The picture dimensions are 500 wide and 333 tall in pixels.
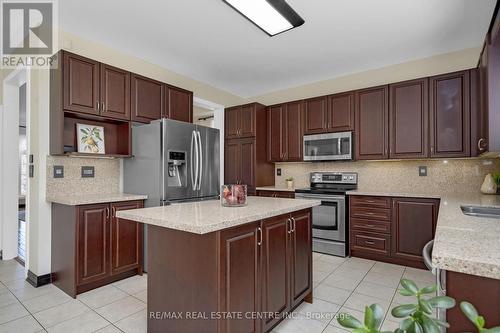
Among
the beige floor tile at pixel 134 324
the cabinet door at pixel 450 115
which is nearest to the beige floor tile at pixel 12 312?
the beige floor tile at pixel 134 324

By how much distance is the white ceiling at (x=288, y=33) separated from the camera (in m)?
2.53

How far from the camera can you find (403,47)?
3.33 metres

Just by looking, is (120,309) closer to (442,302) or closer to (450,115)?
(442,302)

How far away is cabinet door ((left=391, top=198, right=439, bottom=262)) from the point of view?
121 inches

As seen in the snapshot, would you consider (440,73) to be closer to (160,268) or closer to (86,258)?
(160,268)

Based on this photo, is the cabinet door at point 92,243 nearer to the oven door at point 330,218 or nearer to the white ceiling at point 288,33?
the white ceiling at point 288,33

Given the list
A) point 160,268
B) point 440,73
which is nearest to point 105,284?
point 160,268

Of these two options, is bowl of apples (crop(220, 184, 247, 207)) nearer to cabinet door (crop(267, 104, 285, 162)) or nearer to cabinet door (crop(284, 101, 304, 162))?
cabinet door (crop(284, 101, 304, 162))

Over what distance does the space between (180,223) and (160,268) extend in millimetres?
515

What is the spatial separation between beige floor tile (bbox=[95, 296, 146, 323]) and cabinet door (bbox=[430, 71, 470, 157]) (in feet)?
11.8

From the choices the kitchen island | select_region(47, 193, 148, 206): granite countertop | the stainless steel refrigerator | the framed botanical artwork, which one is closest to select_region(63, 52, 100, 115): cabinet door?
the framed botanical artwork

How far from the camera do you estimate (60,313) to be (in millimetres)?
2139

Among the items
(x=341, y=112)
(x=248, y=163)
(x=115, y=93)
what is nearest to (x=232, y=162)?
(x=248, y=163)

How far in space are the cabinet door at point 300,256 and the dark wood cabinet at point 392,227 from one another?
62.6 inches
